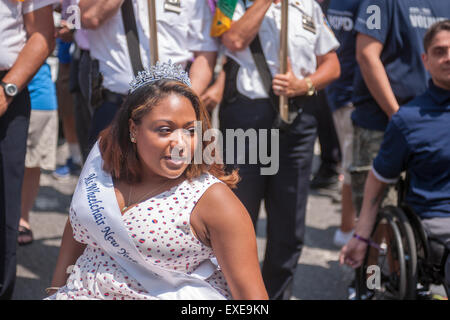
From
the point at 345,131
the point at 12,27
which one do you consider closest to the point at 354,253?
the point at 345,131

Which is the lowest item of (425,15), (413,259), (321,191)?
(321,191)

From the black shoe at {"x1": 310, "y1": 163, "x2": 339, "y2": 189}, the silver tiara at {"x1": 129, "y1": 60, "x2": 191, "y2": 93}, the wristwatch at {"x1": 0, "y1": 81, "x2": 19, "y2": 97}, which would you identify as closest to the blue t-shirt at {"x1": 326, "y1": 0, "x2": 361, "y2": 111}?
the black shoe at {"x1": 310, "y1": 163, "x2": 339, "y2": 189}

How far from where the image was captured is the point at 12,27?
244 centimetres

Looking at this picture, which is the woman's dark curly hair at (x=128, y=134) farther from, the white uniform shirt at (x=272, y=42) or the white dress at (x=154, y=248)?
the white uniform shirt at (x=272, y=42)

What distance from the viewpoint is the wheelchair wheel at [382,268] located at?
253 cm

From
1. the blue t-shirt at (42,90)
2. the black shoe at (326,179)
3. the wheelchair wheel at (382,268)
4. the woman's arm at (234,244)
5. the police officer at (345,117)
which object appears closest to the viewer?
the woman's arm at (234,244)

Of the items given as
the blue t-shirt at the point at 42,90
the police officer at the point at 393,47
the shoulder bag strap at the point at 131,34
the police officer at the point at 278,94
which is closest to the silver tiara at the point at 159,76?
the shoulder bag strap at the point at 131,34

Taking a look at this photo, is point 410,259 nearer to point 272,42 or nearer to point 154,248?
point 272,42

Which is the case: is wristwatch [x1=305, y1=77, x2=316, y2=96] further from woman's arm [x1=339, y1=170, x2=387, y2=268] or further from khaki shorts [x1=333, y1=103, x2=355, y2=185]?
khaki shorts [x1=333, y1=103, x2=355, y2=185]

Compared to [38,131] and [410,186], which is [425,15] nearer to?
[410,186]

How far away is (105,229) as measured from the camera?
1.69 meters

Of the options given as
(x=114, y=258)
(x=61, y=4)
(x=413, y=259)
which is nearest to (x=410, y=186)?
(x=413, y=259)
